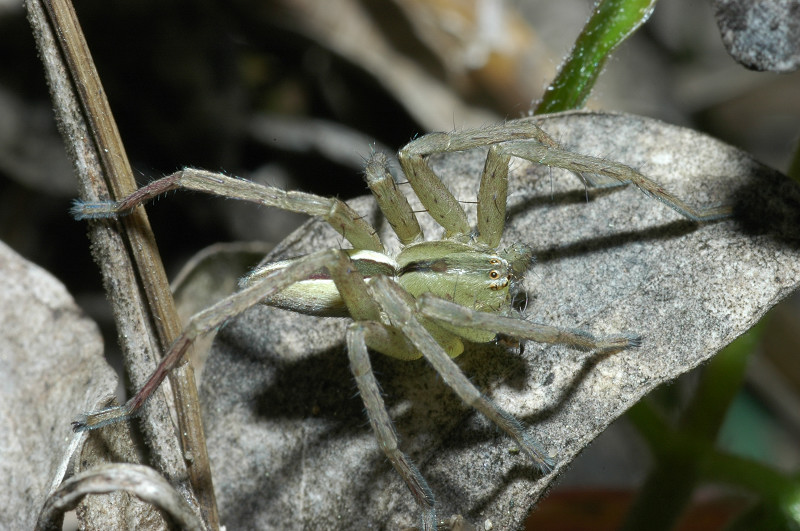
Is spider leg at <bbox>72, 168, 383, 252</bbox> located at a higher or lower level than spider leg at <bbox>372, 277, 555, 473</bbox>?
higher

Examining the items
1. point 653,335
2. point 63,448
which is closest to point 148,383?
point 63,448

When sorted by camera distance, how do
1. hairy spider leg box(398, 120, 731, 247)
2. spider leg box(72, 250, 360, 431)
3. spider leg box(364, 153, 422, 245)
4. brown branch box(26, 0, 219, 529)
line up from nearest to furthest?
spider leg box(72, 250, 360, 431)
brown branch box(26, 0, 219, 529)
hairy spider leg box(398, 120, 731, 247)
spider leg box(364, 153, 422, 245)

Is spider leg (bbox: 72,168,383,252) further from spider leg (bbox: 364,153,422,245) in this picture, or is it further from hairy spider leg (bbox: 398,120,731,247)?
hairy spider leg (bbox: 398,120,731,247)

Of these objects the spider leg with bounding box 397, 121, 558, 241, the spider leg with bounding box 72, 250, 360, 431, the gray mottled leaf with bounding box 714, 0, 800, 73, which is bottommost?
the gray mottled leaf with bounding box 714, 0, 800, 73

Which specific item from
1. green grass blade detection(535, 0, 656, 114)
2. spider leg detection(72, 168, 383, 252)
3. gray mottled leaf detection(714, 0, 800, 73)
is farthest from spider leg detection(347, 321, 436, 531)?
gray mottled leaf detection(714, 0, 800, 73)

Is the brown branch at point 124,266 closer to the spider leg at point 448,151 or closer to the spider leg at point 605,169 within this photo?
the spider leg at point 448,151

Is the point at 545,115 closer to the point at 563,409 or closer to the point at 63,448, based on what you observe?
the point at 563,409

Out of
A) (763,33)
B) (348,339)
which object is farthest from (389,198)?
(763,33)

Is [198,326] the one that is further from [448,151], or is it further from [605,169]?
[605,169]
